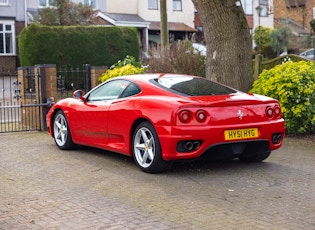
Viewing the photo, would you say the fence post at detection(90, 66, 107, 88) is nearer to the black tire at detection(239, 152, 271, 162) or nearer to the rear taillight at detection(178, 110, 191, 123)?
the black tire at detection(239, 152, 271, 162)

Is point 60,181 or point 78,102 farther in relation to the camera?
point 78,102

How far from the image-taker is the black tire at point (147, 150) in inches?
278

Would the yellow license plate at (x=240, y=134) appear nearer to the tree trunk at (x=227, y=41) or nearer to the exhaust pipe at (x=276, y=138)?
the exhaust pipe at (x=276, y=138)

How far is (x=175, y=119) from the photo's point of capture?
6875 millimetres

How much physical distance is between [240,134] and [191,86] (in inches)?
44.2

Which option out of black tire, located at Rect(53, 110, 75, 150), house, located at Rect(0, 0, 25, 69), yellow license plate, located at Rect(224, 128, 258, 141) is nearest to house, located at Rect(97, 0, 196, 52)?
house, located at Rect(0, 0, 25, 69)

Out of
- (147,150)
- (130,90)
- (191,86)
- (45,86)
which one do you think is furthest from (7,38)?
(147,150)

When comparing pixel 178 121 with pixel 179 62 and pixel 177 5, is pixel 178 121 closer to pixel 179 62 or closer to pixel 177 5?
pixel 179 62

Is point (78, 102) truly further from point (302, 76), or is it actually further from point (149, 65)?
point (149, 65)

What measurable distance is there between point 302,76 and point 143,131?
4542 mm

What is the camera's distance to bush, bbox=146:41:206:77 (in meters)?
14.0

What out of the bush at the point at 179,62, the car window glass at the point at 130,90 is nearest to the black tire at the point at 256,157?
the car window glass at the point at 130,90

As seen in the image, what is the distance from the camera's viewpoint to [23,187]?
6.73 meters

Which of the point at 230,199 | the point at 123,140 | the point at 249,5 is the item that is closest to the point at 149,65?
the point at 123,140
